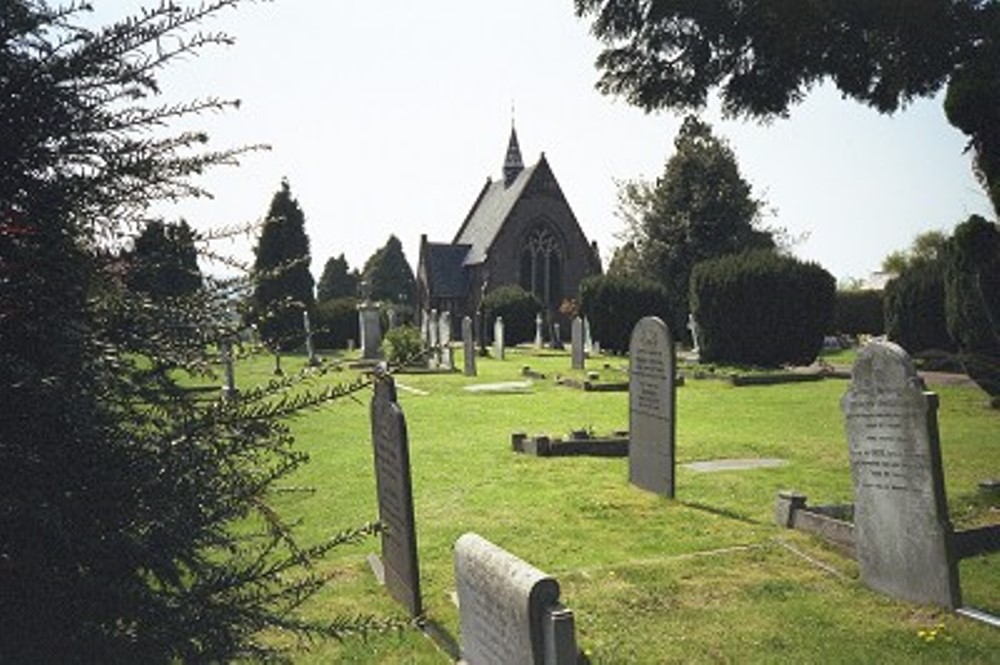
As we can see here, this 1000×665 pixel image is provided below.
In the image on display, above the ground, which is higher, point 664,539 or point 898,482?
point 898,482

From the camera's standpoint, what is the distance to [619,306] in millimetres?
36750

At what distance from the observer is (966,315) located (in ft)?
50.7

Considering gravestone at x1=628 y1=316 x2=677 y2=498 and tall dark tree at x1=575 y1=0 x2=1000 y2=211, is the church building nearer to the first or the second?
tall dark tree at x1=575 y1=0 x2=1000 y2=211

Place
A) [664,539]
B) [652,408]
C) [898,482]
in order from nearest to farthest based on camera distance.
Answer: [898,482]
[664,539]
[652,408]

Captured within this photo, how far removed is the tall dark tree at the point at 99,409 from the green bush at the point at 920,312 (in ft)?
72.9

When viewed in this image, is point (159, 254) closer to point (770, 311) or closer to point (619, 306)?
point (770, 311)

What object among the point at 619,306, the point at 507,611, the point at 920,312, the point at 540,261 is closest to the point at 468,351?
the point at 619,306

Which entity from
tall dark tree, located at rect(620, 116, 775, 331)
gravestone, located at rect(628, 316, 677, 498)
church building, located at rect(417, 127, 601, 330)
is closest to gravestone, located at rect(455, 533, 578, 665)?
gravestone, located at rect(628, 316, 677, 498)

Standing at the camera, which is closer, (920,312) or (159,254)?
(159,254)

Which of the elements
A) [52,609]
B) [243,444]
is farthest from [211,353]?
[52,609]

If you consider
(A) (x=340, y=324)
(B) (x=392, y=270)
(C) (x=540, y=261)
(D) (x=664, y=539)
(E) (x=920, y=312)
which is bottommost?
(D) (x=664, y=539)

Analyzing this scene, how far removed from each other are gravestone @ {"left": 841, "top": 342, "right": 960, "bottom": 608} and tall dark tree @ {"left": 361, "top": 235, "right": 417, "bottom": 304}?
82.5 meters

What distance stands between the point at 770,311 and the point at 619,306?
10.1 meters

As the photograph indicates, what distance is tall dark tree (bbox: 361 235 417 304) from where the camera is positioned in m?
89.2
